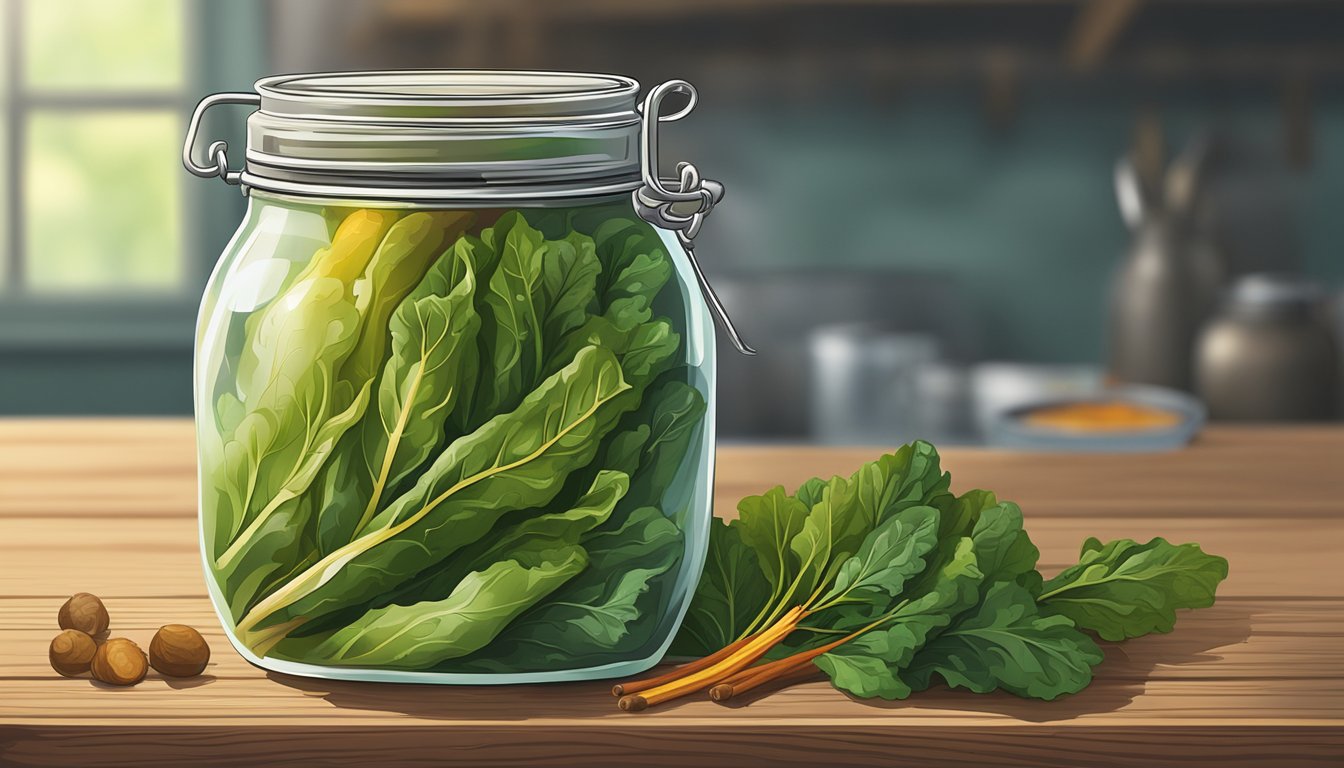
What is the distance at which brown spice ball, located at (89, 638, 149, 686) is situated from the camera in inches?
21.0

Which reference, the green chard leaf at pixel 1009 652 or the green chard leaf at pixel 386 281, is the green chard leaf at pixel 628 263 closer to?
the green chard leaf at pixel 386 281

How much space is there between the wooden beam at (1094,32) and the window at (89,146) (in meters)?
1.54

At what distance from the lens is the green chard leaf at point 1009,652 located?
52 centimetres

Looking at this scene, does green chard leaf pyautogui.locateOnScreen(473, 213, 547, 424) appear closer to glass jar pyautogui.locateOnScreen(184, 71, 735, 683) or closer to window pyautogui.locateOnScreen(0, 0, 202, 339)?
glass jar pyautogui.locateOnScreen(184, 71, 735, 683)

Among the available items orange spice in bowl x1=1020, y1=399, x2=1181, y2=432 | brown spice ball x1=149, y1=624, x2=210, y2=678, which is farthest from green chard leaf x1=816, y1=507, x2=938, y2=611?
orange spice in bowl x1=1020, y1=399, x2=1181, y2=432

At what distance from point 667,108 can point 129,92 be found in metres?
1.07

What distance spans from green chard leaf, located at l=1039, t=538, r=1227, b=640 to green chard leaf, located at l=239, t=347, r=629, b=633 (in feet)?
0.66

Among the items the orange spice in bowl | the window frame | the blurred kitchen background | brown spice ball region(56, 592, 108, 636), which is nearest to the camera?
brown spice ball region(56, 592, 108, 636)

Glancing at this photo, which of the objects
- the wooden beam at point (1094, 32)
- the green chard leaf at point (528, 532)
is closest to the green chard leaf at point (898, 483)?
the green chard leaf at point (528, 532)

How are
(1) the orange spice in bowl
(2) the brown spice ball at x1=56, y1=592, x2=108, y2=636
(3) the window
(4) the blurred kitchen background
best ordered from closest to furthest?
1. (2) the brown spice ball at x1=56, y1=592, x2=108, y2=636
2. (1) the orange spice in bowl
3. (4) the blurred kitchen background
4. (3) the window

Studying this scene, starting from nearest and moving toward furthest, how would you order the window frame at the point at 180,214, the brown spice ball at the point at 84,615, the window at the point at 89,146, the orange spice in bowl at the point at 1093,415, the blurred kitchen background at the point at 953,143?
the brown spice ball at the point at 84,615 → the orange spice in bowl at the point at 1093,415 → the blurred kitchen background at the point at 953,143 → the window frame at the point at 180,214 → the window at the point at 89,146

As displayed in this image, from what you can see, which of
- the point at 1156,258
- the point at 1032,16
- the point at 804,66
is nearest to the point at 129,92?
the point at 804,66

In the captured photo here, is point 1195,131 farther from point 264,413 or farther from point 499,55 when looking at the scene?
point 264,413

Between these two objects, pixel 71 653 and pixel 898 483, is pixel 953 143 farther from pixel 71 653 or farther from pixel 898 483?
pixel 71 653
